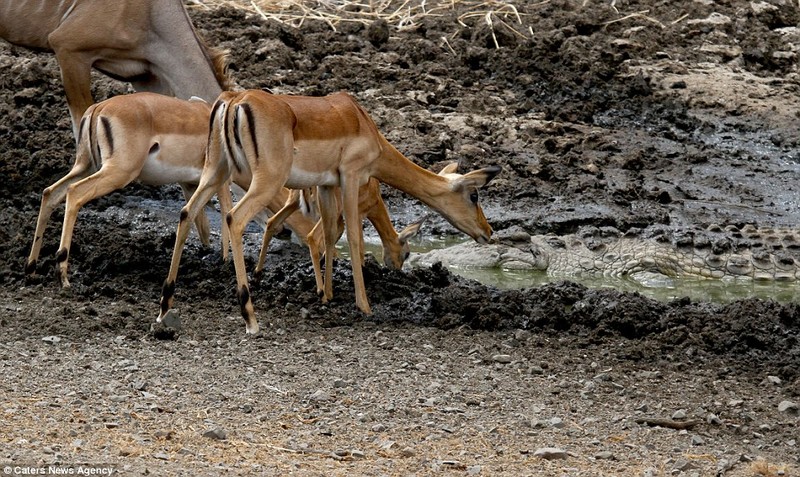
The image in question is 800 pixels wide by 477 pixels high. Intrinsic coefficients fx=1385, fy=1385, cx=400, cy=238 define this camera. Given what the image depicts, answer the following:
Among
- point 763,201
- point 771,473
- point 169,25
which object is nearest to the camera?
point 771,473

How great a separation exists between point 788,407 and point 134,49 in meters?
6.00

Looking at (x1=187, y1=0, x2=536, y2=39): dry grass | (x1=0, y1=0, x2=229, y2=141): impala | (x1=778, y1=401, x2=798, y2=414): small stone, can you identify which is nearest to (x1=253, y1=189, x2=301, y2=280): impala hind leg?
(x1=0, y1=0, x2=229, y2=141): impala

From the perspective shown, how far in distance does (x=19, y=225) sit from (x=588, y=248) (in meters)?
4.30

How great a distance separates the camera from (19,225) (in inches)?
380

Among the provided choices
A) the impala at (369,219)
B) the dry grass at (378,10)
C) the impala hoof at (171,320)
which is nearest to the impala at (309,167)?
the impala hoof at (171,320)

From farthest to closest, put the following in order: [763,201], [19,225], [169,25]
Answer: [763,201] < [169,25] < [19,225]

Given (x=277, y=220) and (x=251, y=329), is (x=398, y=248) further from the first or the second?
(x=251, y=329)

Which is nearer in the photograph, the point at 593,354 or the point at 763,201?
the point at 593,354

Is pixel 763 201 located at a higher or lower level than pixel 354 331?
lower

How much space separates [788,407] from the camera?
660 centimetres

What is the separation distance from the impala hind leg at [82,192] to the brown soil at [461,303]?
25 centimetres

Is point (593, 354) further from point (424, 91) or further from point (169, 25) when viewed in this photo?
point (424, 91)

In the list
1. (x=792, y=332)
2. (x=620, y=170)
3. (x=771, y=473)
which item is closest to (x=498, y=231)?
(x=620, y=170)

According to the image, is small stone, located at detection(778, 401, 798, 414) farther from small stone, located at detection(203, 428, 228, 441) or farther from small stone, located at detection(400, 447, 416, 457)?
small stone, located at detection(203, 428, 228, 441)
